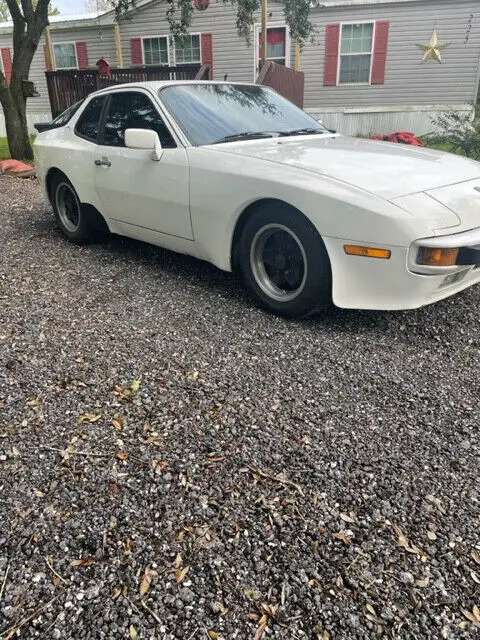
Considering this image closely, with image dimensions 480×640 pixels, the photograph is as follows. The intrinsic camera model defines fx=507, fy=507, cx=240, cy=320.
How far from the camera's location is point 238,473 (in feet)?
6.89

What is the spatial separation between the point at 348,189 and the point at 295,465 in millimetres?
1609

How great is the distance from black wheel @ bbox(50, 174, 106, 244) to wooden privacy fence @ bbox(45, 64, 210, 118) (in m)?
7.06

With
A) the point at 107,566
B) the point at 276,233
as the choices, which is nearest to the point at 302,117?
the point at 276,233

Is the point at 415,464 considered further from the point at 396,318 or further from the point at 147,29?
the point at 147,29

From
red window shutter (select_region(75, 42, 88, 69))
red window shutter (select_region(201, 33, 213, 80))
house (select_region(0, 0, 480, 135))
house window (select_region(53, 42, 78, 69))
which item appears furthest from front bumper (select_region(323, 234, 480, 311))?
house window (select_region(53, 42, 78, 69))

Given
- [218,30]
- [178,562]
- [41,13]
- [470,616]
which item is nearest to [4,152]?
[41,13]

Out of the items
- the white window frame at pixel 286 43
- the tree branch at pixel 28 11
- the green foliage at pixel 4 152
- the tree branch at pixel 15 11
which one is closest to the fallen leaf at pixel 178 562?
the tree branch at pixel 28 11

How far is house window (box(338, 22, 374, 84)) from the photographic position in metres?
14.6

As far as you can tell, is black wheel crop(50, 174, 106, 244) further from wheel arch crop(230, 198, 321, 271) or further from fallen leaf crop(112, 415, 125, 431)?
fallen leaf crop(112, 415, 125, 431)

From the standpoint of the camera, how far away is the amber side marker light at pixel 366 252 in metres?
2.84

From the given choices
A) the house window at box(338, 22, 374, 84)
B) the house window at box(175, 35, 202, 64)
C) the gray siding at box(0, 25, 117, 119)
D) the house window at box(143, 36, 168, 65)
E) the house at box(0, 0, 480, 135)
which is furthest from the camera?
the gray siding at box(0, 25, 117, 119)

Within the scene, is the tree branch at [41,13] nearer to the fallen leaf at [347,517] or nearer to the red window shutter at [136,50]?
the red window shutter at [136,50]

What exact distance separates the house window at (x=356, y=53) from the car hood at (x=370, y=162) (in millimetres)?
12725

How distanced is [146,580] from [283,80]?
13.4 metres
